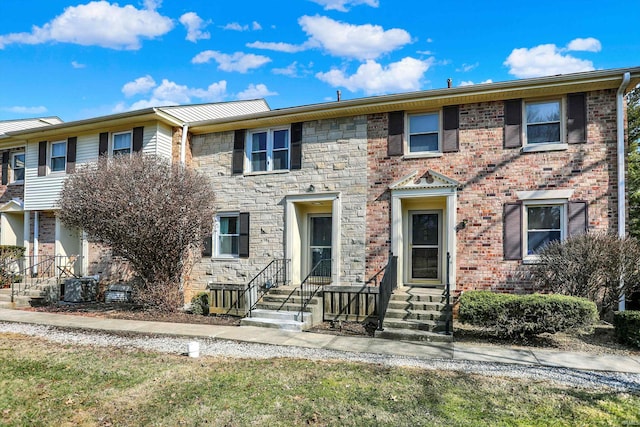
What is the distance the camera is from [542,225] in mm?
9195

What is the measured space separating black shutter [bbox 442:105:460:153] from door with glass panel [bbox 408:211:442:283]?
5.25 ft

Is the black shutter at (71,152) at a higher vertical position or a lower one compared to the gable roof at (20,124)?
lower

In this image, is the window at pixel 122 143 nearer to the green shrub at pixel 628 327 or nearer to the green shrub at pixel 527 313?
the green shrub at pixel 527 313

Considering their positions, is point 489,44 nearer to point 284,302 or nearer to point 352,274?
point 352,274

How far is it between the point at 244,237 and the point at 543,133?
794cm

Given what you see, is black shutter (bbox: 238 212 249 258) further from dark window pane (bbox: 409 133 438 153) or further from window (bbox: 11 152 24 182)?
window (bbox: 11 152 24 182)

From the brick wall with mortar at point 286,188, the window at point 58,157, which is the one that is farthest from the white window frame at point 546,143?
the window at point 58,157

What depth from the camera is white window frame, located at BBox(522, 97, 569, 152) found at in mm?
9078

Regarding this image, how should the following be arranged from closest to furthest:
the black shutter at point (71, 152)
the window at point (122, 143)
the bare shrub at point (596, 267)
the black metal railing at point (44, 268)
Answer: the bare shrub at point (596, 267) → the window at point (122, 143) → the black shutter at point (71, 152) → the black metal railing at point (44, 268)

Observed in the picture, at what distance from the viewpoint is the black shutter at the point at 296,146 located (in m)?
11.2

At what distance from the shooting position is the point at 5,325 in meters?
8.96

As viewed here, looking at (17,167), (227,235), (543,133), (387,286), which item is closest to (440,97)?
(543,133)

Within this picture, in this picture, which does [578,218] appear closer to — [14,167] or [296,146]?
[296,146]

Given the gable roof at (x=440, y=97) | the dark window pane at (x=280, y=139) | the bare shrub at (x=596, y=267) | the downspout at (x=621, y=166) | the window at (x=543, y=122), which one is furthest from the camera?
the dark window pane at (x=280, y=139)
